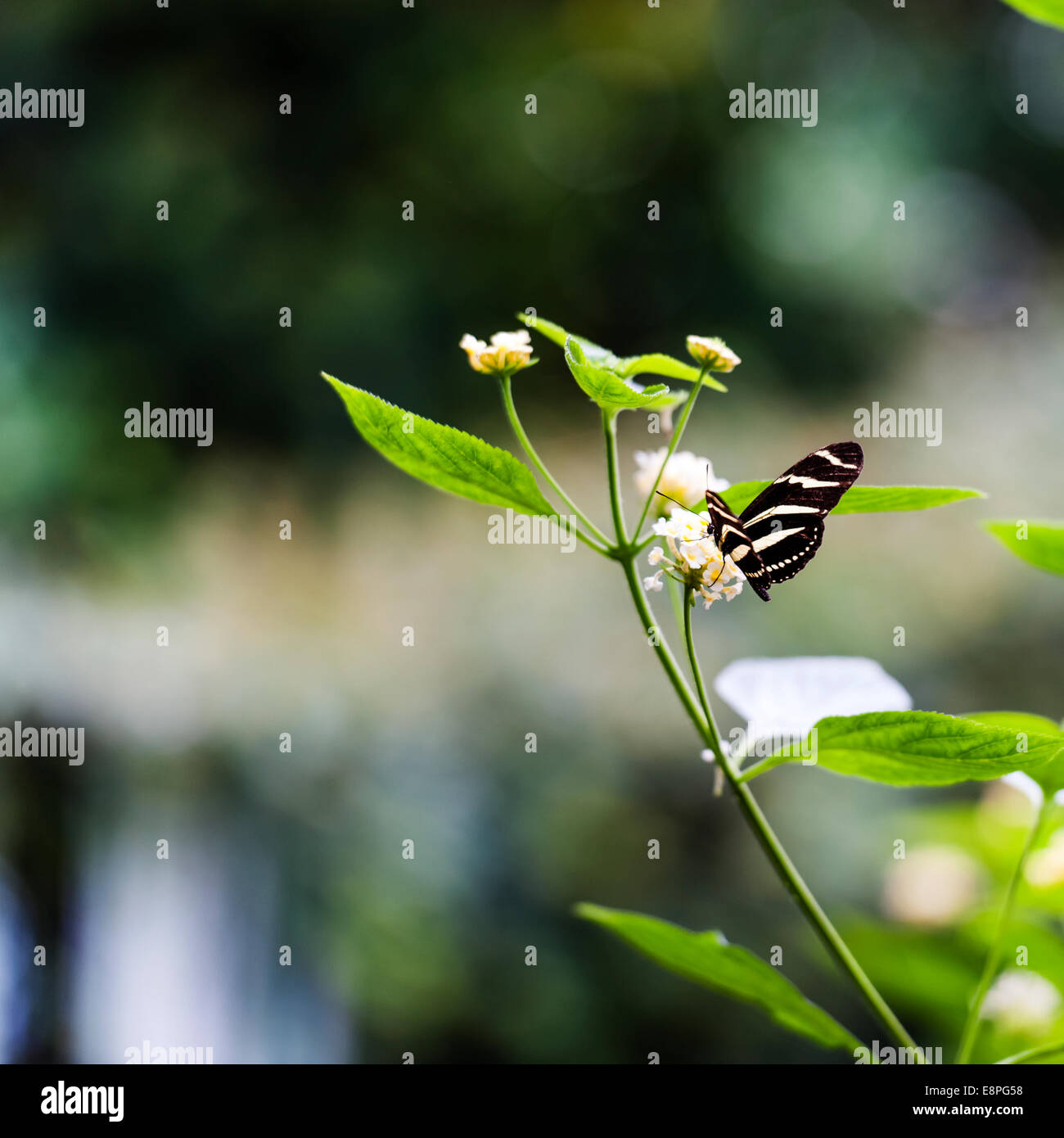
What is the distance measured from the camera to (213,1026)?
1826 mm

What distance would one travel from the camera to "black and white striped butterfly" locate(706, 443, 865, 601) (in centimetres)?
25

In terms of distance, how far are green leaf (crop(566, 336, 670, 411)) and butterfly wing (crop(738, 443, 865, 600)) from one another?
0.04 m

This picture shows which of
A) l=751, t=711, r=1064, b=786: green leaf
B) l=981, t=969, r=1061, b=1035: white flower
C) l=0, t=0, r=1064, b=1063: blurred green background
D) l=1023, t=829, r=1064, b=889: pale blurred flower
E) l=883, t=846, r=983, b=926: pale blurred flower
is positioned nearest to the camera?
l=751, t=711, r=1064, b=786: green leaf

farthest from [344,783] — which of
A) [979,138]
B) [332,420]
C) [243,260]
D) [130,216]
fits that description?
[979,138]

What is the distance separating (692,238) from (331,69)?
943 millimetres

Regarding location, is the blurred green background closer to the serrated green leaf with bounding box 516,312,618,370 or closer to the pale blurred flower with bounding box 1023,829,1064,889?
the pale blurred flower with bounding box 1023,829,1064,889

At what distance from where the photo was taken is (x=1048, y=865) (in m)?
0.42

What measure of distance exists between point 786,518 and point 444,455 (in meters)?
0.10

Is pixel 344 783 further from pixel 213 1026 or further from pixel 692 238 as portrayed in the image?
pixel 692 238

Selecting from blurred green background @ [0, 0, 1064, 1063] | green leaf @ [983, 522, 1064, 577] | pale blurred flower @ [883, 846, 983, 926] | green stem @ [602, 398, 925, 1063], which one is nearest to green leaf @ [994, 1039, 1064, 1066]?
green stem @ [602, 398, 925, 1063]

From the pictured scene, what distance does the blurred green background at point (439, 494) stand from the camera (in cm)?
192

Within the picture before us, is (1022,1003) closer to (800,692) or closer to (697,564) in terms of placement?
(800,692)

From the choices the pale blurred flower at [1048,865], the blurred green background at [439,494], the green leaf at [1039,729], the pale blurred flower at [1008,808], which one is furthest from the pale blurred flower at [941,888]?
the blurred green background at [439,494]
